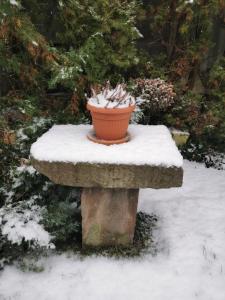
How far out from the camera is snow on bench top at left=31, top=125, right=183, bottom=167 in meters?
2.77

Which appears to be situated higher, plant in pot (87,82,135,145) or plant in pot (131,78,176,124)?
plant in pot (87,82,135,145)

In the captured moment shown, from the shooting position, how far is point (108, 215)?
320 cm

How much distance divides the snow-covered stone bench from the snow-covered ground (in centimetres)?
31

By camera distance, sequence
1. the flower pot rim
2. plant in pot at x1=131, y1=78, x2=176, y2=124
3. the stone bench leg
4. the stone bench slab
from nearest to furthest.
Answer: the stone bench slab → the flower pot rim → the stone bench leg → plant in pot at x1=131, y1=78, x2=176, y2=124

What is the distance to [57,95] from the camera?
4816mm

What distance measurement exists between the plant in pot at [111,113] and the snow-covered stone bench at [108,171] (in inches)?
4.6

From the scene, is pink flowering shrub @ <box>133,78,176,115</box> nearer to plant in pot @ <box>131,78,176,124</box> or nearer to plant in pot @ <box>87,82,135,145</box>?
plant in pot @ <box>131,78,176,124</box>

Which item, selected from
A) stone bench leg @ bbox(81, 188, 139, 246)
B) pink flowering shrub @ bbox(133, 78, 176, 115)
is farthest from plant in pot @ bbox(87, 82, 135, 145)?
pink flowering shrub @ bbox(133, 78, 176, 115)

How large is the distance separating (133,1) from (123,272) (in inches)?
125

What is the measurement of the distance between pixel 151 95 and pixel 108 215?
193 cm

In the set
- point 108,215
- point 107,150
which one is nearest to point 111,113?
point 107,150

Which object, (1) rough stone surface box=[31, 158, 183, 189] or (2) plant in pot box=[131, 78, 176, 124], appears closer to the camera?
(1) rough stone surface box=[31, 158, 183, 189]

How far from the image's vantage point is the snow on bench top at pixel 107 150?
277 centimetres

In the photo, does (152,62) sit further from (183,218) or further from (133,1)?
(183,218)
